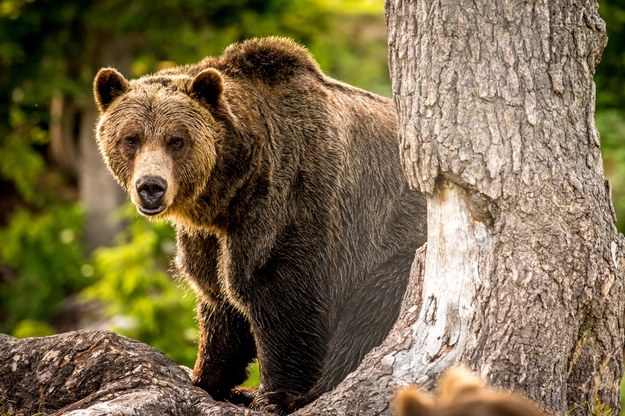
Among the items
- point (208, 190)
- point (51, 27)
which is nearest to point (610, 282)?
point (208, 190)

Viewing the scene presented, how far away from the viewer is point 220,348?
21.6 ft

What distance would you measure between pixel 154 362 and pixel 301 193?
1.39m

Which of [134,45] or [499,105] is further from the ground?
[134,45]

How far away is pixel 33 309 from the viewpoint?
14.3 m

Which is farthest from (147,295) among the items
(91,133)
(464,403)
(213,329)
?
(464,403)

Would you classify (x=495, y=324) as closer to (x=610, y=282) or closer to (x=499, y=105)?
(x=610, y=282)

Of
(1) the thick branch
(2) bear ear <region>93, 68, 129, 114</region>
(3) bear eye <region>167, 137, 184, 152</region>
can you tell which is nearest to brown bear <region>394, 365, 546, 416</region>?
(1) the thick branch

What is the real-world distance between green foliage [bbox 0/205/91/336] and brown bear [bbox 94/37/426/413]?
8645 millimetres

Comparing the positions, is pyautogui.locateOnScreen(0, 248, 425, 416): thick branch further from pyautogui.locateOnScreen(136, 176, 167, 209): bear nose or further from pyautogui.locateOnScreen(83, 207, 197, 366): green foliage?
pyautogui.locateOnScreen(83, 207, 197, 366): green foliage

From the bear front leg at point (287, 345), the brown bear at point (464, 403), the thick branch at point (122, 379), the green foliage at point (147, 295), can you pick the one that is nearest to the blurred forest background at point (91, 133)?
the green foliage at point (147, 295)

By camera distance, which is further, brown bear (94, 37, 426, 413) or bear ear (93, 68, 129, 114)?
bear ear (93, 68, 129, 114)

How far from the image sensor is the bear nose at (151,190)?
5.69 m

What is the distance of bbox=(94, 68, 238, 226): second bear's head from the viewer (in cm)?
585

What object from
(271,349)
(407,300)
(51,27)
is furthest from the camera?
(51,27)
